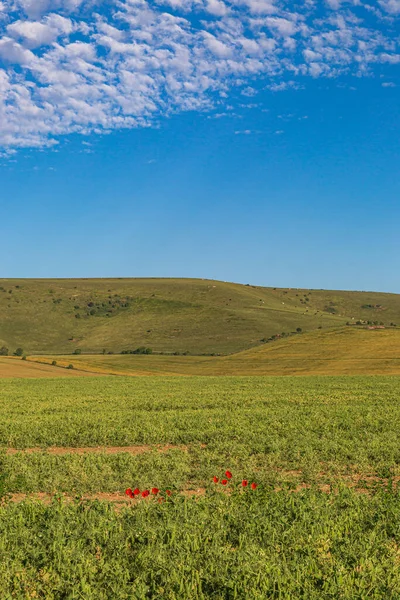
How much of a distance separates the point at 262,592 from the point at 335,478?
6767mm

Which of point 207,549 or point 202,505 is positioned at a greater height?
point 207,549

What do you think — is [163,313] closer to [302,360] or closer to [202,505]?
[302,360]

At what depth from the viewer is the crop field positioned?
6.46 m

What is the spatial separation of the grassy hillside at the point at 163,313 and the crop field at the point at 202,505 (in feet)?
271

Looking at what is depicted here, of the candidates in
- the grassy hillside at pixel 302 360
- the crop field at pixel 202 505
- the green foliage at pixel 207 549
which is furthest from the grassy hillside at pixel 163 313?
the green foliage at pixel 207 549

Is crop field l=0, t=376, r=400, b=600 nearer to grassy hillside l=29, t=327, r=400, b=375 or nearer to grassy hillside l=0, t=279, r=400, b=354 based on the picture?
grassy hillside l=29, t=327, r=400, b=375

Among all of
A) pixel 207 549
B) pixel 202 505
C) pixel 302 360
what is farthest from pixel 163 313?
pixel 207 549

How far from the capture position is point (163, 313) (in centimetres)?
13875

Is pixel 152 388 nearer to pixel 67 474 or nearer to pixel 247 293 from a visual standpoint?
pixel 67 474

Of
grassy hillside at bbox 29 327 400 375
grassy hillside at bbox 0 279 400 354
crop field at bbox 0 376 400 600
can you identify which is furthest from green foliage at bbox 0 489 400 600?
grassy hillside at bbox 0 279 400 354

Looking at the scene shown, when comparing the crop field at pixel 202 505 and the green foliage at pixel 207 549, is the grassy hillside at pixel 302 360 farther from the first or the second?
the green foliage at pixel 207 549

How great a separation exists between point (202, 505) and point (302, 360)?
2230 inches

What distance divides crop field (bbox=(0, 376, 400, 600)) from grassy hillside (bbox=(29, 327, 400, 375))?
3660cm

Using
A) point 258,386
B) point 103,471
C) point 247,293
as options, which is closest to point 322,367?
point 258,386
